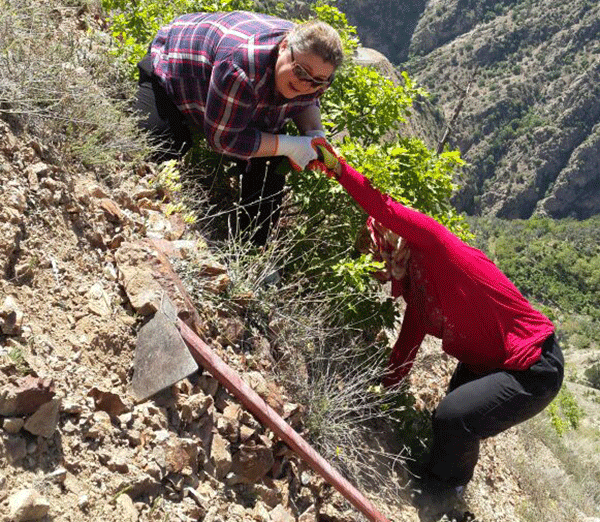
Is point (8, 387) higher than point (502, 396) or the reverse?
higher

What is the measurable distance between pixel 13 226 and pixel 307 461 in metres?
1.52

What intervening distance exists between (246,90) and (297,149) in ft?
1.31

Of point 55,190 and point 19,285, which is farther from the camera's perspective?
point 55,190

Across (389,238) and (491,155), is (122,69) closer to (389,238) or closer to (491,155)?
(389,238)

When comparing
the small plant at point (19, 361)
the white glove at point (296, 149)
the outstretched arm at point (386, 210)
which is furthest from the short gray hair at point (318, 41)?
the small plant at point (19, 361)

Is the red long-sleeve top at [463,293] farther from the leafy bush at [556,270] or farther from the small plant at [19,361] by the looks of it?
the leafy bush at [556,270]

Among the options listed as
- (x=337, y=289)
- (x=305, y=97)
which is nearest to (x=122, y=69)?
(x=305, y=97)

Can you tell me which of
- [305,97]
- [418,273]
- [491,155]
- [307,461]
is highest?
[305,97]

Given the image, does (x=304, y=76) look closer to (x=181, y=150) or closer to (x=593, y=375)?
(x=181, y=150)

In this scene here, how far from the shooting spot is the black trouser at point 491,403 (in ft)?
11.6

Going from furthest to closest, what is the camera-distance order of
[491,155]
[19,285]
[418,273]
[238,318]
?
[491,155] → [418,273] → [238,318] → [19,285]

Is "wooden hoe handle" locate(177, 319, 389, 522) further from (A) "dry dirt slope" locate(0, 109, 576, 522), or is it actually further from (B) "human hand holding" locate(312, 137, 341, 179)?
(B) "human hand holding" locate(312, 137, 341, 179)

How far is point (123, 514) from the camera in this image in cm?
225

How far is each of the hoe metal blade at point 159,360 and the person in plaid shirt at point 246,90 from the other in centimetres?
89
